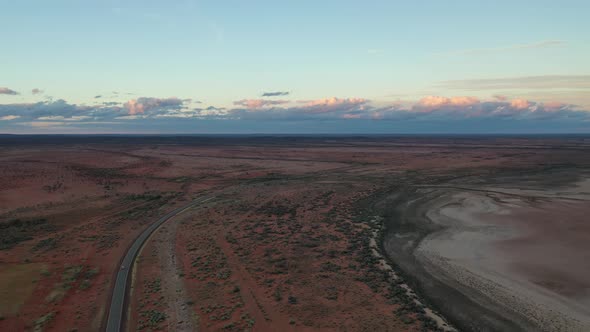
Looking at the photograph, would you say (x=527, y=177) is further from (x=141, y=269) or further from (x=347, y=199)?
(x=141, y=269)

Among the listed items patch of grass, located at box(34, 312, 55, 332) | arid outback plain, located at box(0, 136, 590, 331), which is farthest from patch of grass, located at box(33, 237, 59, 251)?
patch of grass, located at box(34, 312, 55, 332)

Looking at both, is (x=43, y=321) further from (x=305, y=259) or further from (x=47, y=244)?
(x=305, y=259)

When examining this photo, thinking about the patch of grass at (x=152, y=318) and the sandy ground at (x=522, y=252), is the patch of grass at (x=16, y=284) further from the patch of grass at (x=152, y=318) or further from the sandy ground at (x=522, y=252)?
the sandy ground at (x=522, y=252)

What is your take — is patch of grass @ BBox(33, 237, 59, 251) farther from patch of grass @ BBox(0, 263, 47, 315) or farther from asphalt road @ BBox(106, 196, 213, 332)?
asphalt road @ BBox(106, 196, 213, 332)

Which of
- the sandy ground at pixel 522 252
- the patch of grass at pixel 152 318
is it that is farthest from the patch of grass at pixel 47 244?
the sandy ground at pixel 522 252

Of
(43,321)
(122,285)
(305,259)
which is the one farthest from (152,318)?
(305,259)

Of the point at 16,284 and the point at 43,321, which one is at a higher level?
the point at 16,284

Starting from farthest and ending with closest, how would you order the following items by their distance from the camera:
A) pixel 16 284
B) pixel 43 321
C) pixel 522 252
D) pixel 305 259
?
pixel 522 252 → pixel 305 259 → pixel 16 284 → pixel 43 321
